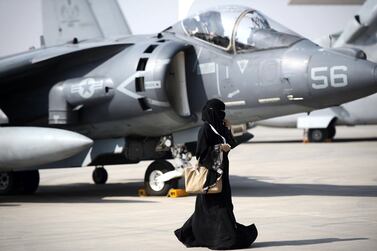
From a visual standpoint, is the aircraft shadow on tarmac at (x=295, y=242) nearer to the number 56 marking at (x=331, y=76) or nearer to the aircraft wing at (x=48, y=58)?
the number 56 marking at (x=331, y=76)

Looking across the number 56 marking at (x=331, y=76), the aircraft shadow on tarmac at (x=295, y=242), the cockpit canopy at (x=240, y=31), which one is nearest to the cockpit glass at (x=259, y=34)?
the cockpit canopy at (x=240, y=31)

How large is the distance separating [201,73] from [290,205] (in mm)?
2575

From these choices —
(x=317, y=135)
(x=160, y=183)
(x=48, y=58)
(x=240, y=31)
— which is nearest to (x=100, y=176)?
(x=160, y=183)

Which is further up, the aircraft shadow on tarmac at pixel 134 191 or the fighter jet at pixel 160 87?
the fighter jet at pixel 160 87

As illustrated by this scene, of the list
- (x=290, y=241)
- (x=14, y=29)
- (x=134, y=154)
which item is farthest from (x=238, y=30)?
(x=14, y=29)

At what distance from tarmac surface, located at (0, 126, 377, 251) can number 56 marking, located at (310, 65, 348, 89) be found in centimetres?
161

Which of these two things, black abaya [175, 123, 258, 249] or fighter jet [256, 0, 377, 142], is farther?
fighter jet [256, 0, 377, 142]

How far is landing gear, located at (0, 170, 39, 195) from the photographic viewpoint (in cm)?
1350

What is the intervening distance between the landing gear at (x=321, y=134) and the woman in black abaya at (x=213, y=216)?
811 inches

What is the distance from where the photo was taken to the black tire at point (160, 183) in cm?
1230

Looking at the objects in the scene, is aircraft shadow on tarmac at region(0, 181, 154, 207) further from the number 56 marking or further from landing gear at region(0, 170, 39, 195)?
the number 56 marking

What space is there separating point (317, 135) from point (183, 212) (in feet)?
60.7

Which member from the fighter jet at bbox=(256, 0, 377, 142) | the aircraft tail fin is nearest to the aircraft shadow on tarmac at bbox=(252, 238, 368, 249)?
the aircraft tail fin

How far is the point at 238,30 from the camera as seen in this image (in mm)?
11688
